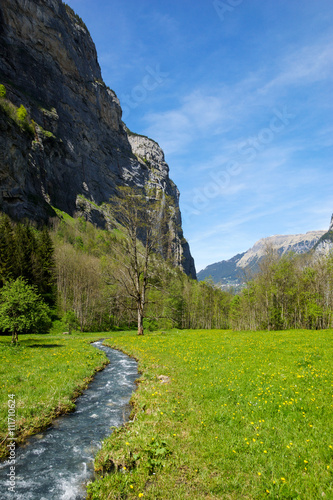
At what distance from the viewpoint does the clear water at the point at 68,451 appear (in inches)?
240

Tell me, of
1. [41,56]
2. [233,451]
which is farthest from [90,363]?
Result: [41,56]

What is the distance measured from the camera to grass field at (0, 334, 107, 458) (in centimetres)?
919

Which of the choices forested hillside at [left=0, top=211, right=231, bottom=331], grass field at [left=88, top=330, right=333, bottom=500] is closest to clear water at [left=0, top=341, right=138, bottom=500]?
grass field at [left=88, top=330, right=333, bottom=500]

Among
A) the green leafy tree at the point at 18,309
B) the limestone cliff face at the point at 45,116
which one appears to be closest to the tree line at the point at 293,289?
the green leafy tree at the point at 18,309

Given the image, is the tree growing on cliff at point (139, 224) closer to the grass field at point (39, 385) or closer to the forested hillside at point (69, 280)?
the grass field at point (39, 385)

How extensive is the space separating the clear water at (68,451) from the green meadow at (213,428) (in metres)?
0.54

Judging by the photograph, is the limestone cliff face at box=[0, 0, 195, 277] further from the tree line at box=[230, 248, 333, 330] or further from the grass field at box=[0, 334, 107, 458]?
the grass field at box=[0, 334, 107, 458]

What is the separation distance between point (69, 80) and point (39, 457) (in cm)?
22912

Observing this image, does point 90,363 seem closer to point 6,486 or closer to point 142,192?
point 6,486

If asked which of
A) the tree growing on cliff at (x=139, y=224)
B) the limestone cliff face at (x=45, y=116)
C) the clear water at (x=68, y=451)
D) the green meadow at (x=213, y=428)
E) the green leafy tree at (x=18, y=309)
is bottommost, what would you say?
the clear water at (x=68, y=451)

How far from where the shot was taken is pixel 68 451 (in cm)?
782

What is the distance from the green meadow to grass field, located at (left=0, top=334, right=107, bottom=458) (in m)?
0.05

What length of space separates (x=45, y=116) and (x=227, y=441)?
187 metres

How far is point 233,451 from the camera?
21.7 ft
